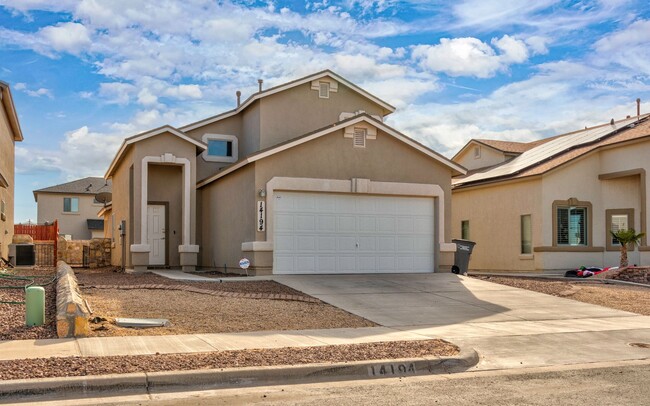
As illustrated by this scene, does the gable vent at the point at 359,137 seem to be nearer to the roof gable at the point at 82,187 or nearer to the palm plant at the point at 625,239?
the palm plant at the point at 625,239

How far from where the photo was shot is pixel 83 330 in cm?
1000

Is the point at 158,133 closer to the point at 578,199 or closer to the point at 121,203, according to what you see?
the point at 121,203

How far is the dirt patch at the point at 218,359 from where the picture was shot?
7.80m

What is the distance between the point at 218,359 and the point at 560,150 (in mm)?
23865

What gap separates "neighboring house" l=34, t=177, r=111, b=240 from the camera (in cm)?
5716

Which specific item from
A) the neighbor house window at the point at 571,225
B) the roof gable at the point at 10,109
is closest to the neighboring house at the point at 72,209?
the roof gable at the point at 10,109

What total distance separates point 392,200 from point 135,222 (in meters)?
8.55

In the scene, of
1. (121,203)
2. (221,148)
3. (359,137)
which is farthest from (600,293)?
(121,203)

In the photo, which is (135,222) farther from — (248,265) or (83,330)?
(83,330)

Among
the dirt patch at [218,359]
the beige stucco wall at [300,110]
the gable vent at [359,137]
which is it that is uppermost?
the beige stucco wall at [300,110]

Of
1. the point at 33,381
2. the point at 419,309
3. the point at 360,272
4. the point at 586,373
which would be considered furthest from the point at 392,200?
the point at 33,381

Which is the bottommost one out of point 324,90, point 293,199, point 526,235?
point 526,235

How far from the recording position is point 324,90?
2609 centimetres

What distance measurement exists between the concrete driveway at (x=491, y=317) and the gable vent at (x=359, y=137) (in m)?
3.89
